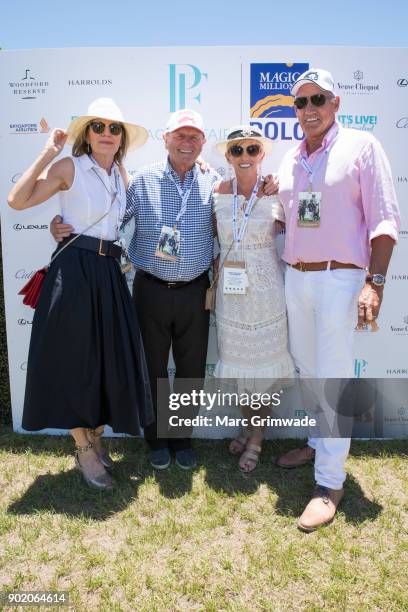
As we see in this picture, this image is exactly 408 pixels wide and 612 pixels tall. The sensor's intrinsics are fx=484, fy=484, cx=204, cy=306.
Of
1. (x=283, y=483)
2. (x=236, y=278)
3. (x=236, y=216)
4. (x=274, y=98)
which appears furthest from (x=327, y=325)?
(x=274, y=98)

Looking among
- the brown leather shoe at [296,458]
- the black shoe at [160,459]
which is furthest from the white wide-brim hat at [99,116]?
the brown leather shoe at [296,458]

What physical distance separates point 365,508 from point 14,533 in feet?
6.13

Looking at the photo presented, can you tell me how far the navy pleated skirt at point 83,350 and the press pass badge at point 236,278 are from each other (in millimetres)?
574

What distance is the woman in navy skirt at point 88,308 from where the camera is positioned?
2.56m

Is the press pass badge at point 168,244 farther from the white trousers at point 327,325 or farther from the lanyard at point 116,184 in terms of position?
the white trousers at point 327,325

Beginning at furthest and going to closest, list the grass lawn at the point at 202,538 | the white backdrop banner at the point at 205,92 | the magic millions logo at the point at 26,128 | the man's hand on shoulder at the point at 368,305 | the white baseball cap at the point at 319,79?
the magic millions logo at the point at 26,128, the white backdrop banner at the point at 205,92, the white baseball cap at the point at 319,79, the man's hand on shoulder at the point at 368,305, the grass lawn at the point at 202,538

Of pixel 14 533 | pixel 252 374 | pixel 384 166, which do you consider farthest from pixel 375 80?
pixel 14 533

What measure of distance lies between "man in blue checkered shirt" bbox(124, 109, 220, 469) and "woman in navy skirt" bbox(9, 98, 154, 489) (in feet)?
0.56

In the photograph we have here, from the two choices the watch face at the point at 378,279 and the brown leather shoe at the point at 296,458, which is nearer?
the watch face at the point at 378,279

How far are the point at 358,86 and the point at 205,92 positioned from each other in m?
1.04

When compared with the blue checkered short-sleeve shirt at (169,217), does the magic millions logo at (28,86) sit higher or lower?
higher

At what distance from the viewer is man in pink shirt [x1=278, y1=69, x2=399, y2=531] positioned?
2.31 metres

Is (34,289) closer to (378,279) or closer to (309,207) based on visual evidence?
(309,207)

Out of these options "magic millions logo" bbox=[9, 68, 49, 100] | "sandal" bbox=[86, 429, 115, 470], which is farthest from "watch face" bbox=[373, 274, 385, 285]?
"magic millions logo" bbox=[9, 68, 49, 100]
